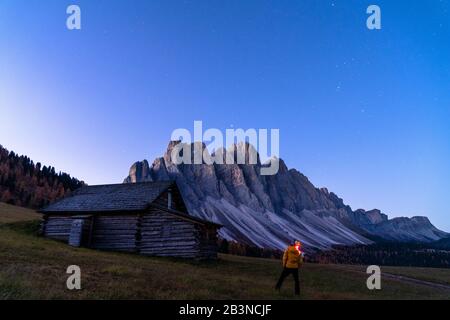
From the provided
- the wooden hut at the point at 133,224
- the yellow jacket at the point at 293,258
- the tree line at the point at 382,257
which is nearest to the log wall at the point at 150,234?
the wooden hut at the point at 133,224

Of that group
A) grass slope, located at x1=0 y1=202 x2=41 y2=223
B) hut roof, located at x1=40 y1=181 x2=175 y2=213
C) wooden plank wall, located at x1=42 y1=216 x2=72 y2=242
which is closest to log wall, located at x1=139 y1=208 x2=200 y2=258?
hut roof, located at x1=40 y1=181 x2=175 y2=213

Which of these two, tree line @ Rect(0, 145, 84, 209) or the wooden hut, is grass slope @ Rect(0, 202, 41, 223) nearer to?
the wooden hut

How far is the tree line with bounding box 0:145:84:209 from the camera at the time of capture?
3538 inches

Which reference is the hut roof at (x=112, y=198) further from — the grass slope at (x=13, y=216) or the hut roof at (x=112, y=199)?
the grass slope at (x=13, y=216)

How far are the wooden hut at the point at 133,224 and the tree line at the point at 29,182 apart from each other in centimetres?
6053

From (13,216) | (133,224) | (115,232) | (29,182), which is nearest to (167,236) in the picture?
(133,224)

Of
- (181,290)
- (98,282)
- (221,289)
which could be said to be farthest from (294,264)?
(98,282)

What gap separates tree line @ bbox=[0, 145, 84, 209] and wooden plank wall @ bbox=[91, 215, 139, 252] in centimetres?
6352

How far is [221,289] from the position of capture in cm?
1337

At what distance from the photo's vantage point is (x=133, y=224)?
30391mm

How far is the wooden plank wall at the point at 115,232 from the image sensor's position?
1190 inches

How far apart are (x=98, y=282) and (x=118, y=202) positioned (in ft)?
66.6

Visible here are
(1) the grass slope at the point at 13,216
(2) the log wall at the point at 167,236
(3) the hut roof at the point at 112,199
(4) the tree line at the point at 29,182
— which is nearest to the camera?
(2) the log wall at the point at 167,236
